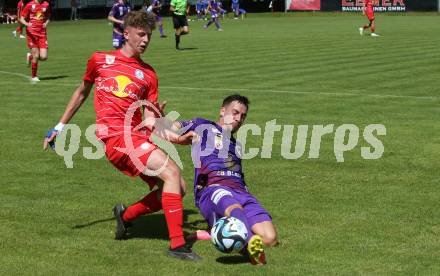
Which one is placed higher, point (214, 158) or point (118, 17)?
point (214, 158)

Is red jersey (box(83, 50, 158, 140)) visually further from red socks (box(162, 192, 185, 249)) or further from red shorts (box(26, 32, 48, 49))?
red shorts (box(26, 32, 48, 49))

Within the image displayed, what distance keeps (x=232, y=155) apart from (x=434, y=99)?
11.4 metres

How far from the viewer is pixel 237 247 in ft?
25.6

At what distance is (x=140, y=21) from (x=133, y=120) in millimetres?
1014

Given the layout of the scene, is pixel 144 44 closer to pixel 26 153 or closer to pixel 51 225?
pixel 51 225

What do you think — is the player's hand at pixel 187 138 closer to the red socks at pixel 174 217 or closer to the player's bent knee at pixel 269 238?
the red socks at pixel 174 217

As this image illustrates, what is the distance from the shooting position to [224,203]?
836cm

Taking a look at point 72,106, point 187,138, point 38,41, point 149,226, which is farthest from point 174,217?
point 38,41

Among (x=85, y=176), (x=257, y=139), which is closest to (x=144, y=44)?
(x=85, y=176)

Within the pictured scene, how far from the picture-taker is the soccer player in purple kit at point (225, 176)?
8.34 meters

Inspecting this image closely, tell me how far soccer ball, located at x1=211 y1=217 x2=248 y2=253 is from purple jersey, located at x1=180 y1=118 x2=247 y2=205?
2.93 ft

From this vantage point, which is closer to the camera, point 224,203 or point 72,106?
point 224,203

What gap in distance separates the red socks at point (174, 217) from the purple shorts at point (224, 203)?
0.42 metres

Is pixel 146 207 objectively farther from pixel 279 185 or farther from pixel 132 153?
pixel 279 185
